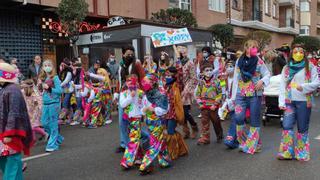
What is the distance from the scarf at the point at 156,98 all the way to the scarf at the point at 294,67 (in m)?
2.10

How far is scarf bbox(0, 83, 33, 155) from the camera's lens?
4.42m

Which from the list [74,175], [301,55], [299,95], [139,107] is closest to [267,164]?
[299,95]

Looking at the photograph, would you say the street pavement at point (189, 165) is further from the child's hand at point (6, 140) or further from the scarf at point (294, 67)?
the child's hand at point (6, 140)

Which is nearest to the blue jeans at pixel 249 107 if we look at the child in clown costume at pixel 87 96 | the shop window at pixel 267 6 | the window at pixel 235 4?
the child in clown costume at pixel 87 96

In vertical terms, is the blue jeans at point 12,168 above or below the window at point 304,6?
below

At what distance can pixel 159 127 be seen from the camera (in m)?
5.77

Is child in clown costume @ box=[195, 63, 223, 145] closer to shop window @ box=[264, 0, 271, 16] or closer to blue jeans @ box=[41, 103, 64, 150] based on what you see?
blue jeans @ box=[41, 103, 64, 150]

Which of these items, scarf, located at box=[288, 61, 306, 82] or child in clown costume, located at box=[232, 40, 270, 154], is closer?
scarf, located at box=[288, 61, 306, 82]

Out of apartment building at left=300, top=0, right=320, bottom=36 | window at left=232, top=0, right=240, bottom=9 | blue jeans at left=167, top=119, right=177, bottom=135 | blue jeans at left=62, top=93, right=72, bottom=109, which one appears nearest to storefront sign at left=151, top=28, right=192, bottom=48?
blue jeans at left=62, top=93, right=72, bottom=109

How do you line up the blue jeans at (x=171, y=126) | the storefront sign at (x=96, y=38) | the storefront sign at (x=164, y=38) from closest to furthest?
1. the blue jeans at (x=171, y=126)
2. the storefront sign at (x=164, y=38)
3. the storefront sign at (x=96, y=38)

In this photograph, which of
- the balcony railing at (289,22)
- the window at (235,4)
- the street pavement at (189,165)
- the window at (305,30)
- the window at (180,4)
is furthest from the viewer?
the window at (305,30)

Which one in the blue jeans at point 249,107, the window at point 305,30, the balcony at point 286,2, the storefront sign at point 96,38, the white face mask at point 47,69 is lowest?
the blue jeans at point 249,107

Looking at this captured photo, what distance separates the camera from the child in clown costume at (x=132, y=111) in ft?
18.9

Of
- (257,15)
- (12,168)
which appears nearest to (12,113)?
(12,168)
